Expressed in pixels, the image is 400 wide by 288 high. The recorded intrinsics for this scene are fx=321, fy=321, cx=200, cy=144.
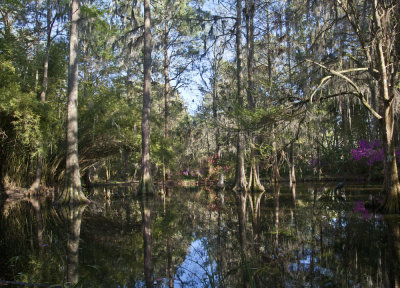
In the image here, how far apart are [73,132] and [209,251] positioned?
10502mm

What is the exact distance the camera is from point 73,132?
39.3 feet

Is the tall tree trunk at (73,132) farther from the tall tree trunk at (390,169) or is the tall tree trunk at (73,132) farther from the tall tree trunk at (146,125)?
the tall tree trunk at (390,169)

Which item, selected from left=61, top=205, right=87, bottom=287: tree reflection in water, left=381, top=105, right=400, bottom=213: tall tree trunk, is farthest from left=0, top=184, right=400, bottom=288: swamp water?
left=381, top=105, right=400, bottom=213: tall tree trunk

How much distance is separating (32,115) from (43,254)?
9.13 m

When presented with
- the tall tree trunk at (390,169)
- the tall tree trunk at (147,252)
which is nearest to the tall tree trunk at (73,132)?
the tall tree trunk at (147,252)

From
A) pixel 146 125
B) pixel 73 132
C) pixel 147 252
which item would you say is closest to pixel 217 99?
pixel 146 125

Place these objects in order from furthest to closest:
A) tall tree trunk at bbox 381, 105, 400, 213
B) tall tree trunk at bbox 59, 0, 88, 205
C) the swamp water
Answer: tall tree trunk at bbox 59, 0, 88, 205, tall tree trunk at bbox 381, 105, 400, 213, the swamp water

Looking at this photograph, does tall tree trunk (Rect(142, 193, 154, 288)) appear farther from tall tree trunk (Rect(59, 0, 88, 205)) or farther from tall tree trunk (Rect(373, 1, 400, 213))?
tall tree trunk (Rect(373, 1, 400, 213))

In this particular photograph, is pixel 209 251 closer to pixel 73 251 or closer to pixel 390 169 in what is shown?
pixel 73 251

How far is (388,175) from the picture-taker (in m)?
7.46

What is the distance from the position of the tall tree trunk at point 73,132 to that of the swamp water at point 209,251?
149 inches

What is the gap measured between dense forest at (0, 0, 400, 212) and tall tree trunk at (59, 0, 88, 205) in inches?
1.5

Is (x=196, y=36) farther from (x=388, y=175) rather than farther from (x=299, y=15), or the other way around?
(x=388, y=175)

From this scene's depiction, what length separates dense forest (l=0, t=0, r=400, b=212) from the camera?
790 cm
